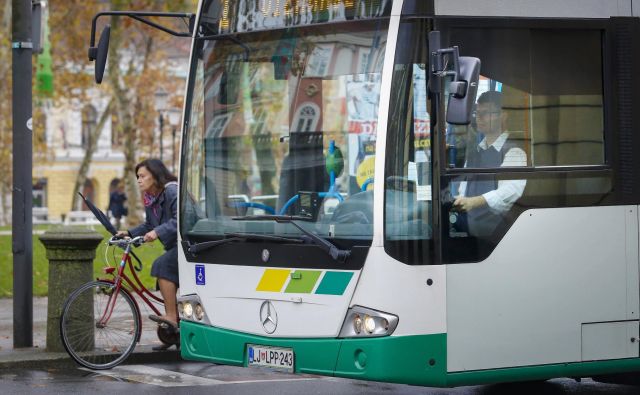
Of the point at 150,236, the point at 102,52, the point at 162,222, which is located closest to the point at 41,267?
the point at 162,222

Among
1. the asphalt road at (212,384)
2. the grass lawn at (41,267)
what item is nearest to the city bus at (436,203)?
the asphalt road at (212,384)

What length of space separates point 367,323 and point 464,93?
4.85 feet

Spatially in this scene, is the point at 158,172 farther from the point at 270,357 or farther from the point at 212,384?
the point at 270,357

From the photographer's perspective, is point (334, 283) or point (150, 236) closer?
point (334, 283)

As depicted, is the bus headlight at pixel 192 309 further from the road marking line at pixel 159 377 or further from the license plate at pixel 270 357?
the road marking line at pixel 159 377

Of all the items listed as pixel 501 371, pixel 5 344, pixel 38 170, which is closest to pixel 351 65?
pixel 501 371

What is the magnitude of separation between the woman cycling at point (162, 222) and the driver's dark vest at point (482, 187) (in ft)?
12.2

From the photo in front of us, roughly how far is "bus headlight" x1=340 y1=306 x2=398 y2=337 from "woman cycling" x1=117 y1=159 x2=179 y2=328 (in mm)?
3392

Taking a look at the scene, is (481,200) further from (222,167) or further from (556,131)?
(222,167)

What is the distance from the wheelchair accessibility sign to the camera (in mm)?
8852

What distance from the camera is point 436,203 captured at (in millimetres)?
7859

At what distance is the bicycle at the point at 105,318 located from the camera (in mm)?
11062

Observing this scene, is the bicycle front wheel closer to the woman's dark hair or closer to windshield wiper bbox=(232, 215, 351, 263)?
the woman's dark hair

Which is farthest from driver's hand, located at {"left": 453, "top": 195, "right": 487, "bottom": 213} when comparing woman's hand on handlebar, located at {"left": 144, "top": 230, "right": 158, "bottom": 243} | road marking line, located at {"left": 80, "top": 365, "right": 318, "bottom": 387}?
woman's hand on handlebar, located at {"left": 144, "top": 230, "right": 158, "bottom": 243}
